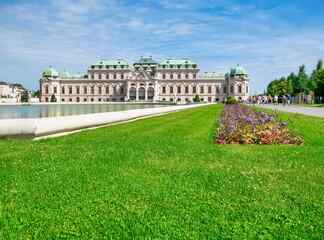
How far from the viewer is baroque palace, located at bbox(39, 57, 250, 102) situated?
300 ft

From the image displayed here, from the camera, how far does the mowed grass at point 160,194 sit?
109 inches

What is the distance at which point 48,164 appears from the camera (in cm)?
487

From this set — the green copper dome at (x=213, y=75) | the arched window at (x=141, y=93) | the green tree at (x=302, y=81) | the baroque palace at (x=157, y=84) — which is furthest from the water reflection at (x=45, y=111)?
the green tree at (x=302, y=81)

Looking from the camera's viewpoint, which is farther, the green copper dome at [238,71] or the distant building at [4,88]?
the distant building at [4,88]

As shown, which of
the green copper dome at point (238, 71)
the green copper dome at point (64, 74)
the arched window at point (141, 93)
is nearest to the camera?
the arched window at point (141, 93)

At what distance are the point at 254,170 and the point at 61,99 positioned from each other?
339ft

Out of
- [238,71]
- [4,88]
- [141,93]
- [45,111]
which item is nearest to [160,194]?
[45,111]

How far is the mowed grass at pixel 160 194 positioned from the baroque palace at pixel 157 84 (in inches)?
3339

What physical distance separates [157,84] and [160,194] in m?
87.8

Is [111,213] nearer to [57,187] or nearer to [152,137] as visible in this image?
[57,187]

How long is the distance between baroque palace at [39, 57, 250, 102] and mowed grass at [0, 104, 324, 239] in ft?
278

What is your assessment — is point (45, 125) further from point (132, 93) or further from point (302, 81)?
point (302, 81)

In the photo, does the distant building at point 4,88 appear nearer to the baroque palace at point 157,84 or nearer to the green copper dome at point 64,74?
the baroque palace at point 157,84

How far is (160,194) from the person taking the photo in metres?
3.54
